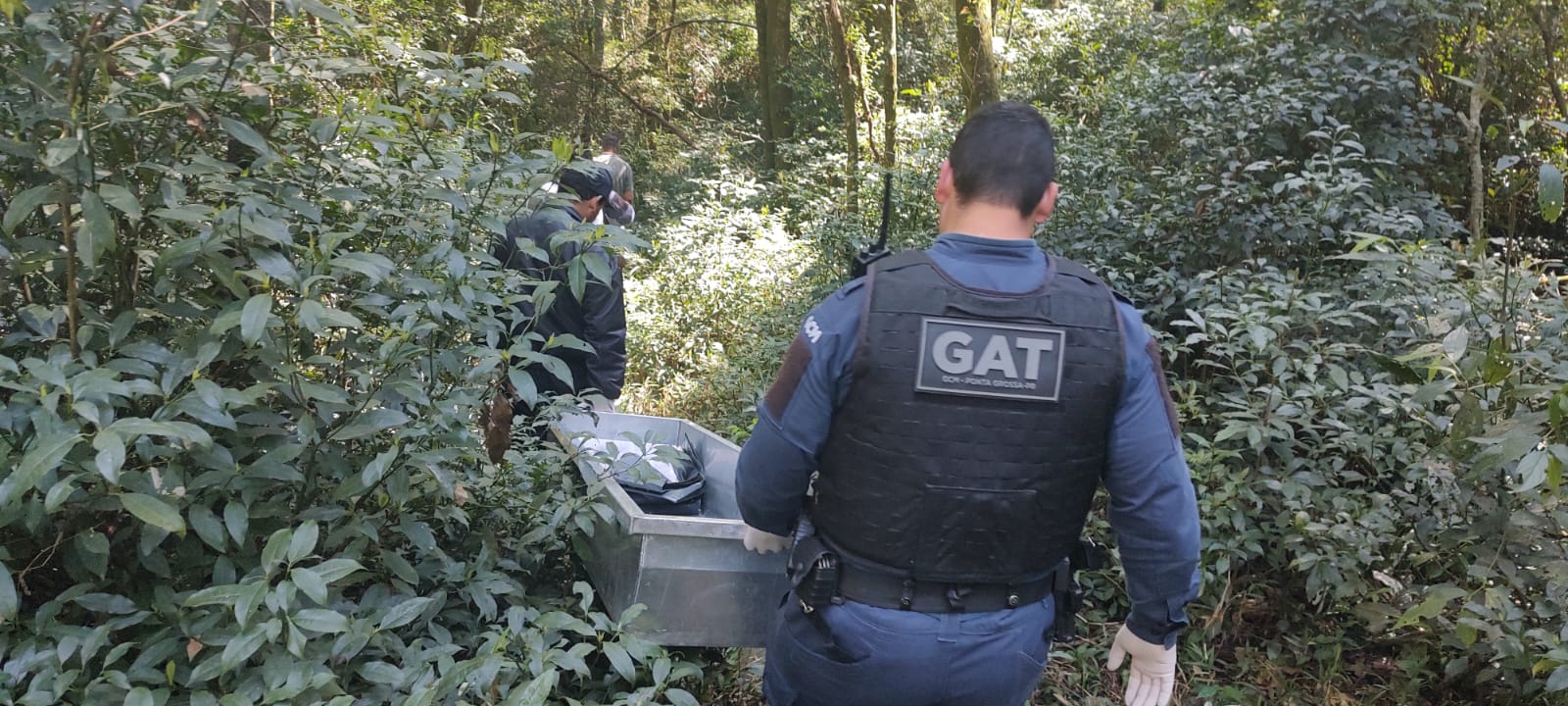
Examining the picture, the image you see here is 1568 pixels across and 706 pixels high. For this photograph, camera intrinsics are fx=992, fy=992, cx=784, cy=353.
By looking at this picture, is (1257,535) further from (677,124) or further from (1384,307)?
(677,124)

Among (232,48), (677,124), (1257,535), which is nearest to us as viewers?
(232,48)

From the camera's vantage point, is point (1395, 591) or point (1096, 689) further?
point (1096, 689)

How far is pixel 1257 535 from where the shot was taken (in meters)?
3.40

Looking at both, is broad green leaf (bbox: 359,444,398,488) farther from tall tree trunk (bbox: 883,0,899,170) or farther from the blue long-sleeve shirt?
tall tree trunk (bbox: 883,0,899,170)

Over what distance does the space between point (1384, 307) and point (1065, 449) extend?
8.41ft

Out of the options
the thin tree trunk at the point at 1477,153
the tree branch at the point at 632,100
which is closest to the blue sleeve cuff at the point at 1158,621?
the thin tree trunk at the point at 1477,153

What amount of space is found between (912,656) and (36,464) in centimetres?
161

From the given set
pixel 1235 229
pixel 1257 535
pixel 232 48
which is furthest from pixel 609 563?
pixel 1235 229

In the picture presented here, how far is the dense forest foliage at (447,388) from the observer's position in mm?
1898

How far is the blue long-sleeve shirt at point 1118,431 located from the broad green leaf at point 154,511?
1.07 metres

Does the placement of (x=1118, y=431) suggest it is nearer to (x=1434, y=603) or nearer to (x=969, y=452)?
(x=969, y=452)

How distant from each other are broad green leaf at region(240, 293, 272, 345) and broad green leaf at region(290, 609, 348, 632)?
52 cm

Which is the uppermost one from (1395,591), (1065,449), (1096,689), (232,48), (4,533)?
(232,48)

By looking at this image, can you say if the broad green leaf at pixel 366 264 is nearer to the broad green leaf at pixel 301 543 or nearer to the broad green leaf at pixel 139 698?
the broad green leaf at pixel 301 543
